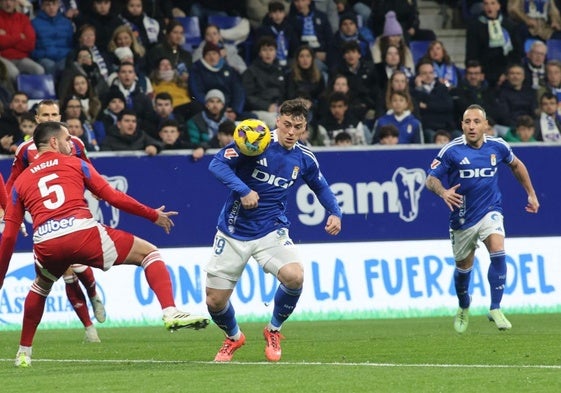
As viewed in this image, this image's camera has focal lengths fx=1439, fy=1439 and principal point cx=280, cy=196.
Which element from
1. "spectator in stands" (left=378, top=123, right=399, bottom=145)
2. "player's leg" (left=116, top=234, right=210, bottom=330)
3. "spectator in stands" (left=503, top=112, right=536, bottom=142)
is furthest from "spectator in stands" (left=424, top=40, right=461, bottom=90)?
"player's leg" (left=116, top=234, right=210, bottom=330)

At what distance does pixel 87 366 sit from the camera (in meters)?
12.0

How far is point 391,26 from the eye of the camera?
2269 cm

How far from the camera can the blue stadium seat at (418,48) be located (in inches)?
922

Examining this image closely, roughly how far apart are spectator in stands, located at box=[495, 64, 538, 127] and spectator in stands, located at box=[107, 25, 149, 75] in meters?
5.45

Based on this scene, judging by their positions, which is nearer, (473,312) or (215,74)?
(473,312)

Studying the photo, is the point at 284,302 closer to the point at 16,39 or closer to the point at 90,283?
the point at 90,283

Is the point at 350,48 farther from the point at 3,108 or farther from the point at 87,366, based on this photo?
the point at 87,366

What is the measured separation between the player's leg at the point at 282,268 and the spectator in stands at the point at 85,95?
793 centimetres

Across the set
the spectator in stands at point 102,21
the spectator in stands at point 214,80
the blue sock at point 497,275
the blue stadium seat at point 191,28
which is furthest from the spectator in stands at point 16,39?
the blue sock at point 497,275

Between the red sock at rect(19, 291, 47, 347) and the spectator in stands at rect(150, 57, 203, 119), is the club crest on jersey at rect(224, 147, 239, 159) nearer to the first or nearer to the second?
the red sock at rect(19, 291, 47, 347)

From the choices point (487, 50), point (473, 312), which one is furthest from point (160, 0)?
point (473, 312)

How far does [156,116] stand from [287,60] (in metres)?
3.14

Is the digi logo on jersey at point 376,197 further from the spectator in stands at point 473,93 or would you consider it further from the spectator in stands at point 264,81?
the spectator in stands at point 473,93

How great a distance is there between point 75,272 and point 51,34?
7.12 metres
